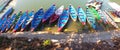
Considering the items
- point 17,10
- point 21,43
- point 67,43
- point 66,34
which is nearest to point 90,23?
point 66,34

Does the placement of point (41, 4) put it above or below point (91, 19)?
above

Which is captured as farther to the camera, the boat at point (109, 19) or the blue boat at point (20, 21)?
the blue boat at point (20, 21)

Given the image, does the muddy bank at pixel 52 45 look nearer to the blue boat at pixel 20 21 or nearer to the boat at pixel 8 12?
the blue boat at pixel 20 21

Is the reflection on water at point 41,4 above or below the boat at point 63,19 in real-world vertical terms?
above

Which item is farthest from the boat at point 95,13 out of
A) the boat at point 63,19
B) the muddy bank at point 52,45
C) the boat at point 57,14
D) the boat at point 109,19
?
the muddy bank at point 52,45

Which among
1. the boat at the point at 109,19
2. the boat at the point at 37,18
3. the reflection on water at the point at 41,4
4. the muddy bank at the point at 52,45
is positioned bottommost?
the muddy bank at the point at 52,45

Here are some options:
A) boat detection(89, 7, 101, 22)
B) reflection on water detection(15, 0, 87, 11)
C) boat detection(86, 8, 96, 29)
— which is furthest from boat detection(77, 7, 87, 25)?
reflection on water detection(15, 0, 87, 11)

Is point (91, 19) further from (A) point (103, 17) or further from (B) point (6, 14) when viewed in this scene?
(B) point (6, 14)

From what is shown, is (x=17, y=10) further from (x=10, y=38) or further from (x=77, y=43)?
(x=77, y=43)

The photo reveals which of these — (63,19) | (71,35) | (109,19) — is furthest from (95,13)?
(71,35)
